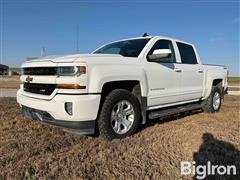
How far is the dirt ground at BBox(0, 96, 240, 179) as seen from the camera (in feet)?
10.7

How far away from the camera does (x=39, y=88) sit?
4.39 metres

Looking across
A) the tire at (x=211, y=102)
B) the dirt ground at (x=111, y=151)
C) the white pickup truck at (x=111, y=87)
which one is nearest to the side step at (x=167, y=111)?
the white pickup truck at (x=111, y=87)

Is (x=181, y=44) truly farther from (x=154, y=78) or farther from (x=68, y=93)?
(x=68, y=93)

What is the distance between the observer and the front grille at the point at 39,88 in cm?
415

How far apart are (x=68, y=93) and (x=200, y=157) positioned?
2057mm

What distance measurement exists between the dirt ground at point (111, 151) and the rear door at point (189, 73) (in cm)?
98

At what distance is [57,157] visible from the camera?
144 inches

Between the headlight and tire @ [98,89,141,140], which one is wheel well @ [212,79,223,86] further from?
the headlight

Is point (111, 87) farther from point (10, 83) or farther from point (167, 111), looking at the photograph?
point (10, 83)

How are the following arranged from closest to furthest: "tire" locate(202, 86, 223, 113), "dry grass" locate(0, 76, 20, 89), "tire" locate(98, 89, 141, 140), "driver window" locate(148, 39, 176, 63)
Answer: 1. "tire" locate(98, 89, 141, 140)
2. "driver window" locate(148, 39, 176, 63)
3. "tire" locate(202, 86, 223, 113)
4. "dry grass" locate(0, 76, 20, 89)
